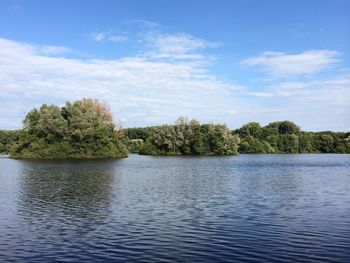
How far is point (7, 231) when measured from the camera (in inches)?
892

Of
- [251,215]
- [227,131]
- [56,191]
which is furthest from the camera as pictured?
[227,131]

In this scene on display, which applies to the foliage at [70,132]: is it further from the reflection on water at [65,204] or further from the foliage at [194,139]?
the reflection on water at [65,204]

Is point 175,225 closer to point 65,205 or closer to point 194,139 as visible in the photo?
point 65,205

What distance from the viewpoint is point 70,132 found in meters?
117

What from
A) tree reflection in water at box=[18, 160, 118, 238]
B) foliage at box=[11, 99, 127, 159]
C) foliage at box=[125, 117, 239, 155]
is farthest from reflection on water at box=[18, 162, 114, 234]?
foliage at box=[125, 117, 239, 155]

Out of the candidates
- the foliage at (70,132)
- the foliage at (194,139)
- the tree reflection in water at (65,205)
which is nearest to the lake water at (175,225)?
the tree reflection in water at (65,205)

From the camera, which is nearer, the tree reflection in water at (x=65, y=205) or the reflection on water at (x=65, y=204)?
the tree reflection in water at (x=65, y=205)

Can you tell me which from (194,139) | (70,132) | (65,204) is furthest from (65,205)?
(194,139)

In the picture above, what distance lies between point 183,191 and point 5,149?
17472cm

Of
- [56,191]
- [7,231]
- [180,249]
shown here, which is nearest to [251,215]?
[180,249]

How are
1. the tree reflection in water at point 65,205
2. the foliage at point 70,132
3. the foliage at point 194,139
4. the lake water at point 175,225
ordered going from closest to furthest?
1. the lake water at point 175,225
2. the tree reflection in water at point 65,205
3. the foliage at point 70,132
4. the foliage at point 194,139

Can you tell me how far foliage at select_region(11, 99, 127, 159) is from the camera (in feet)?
380

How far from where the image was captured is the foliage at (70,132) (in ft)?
380

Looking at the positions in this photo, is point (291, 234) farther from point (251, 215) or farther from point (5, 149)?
point (5, 149)
